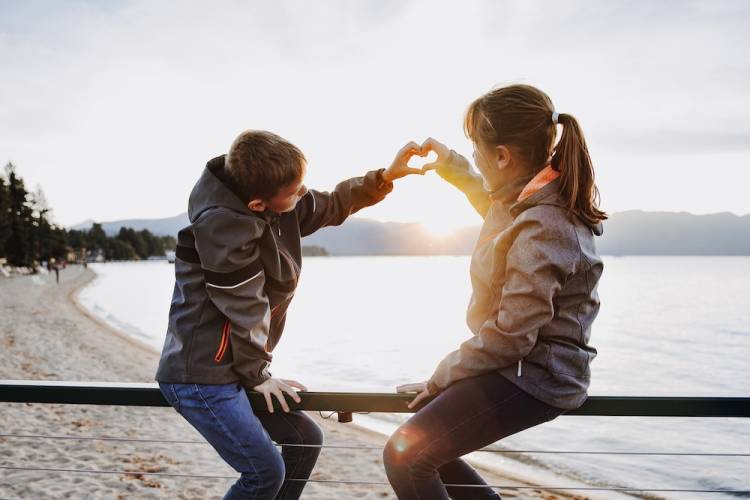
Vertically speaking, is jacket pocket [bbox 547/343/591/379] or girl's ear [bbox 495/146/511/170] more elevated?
girl's ear [bbox 495/146/511/170]

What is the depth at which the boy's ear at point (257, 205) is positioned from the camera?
188 centimetres

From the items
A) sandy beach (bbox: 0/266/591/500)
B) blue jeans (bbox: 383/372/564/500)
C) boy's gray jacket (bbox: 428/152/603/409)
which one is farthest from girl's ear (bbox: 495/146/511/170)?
sandy beach (bbox: 0/266/591/500)

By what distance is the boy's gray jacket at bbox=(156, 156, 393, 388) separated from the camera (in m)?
1.80

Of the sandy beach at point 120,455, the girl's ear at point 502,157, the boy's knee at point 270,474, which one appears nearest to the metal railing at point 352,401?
the boy's knee at point 270,474

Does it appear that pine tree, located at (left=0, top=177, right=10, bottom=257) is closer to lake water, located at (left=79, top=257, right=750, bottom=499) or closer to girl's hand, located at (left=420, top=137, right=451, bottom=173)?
lake water, located at (left=79, top=257, right=750, bottom=499)

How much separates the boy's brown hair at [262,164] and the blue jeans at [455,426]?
86 cm

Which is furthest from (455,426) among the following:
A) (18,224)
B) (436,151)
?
(18,224)

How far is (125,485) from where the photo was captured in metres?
5.79

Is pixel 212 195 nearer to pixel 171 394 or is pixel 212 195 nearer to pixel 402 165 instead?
pixel 171 394

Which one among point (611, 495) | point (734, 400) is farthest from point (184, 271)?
point (611, 495)

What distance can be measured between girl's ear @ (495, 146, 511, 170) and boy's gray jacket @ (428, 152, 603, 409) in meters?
0.17

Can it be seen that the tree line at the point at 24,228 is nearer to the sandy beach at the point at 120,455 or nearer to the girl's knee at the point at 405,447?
the sandy beach at the point at 120,455

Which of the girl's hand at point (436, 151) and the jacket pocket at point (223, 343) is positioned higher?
the girl's hand at point (436, 151)

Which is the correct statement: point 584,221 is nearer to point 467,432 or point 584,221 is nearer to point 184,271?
point 467,432
